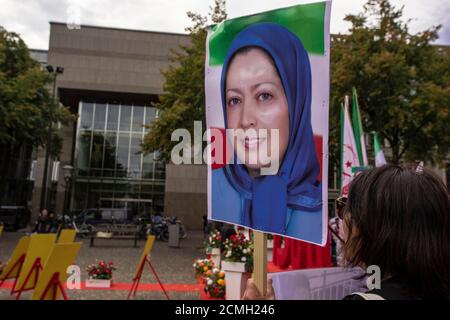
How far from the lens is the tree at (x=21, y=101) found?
18.8m

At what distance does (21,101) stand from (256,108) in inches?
775

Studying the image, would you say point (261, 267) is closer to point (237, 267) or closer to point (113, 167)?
point (237, 267)

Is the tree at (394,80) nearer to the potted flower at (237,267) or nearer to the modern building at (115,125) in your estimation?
the potted flower at (237,267)

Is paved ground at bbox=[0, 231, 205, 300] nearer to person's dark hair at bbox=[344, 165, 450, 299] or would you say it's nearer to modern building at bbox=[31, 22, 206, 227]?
person's dark hair at bbox=[344, 165, 450, 299]

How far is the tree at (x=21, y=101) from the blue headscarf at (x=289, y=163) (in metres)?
18.5

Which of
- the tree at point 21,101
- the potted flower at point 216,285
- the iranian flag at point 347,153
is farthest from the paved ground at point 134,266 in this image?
the tree at point 21,101

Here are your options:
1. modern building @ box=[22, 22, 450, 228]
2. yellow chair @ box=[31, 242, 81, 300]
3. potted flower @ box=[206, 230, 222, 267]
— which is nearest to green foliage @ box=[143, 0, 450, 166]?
potted flower @ box=[206, 230, 222, 267]

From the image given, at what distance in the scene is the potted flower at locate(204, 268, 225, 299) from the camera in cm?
680

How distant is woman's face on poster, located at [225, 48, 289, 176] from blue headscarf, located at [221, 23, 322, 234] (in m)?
0.05

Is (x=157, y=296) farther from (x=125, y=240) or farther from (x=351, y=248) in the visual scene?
(x=125, y=240)

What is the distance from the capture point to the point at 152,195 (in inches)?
1346

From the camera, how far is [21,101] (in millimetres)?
19422

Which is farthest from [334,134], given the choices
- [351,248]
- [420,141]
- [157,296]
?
[351,248]
